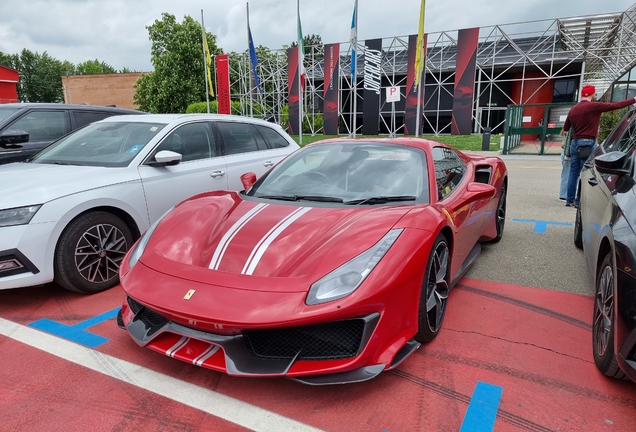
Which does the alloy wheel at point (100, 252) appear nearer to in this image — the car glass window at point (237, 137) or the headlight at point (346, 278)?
the car glass window at point (237, 137)

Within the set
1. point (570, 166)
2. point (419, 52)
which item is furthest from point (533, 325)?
point (419, 52)

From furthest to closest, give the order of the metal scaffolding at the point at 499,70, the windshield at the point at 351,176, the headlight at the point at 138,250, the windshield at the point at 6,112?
1. the metal scaffolding at the point at 499,70
2. the windshield at the point at 6,112
3. the windshield at the point at 351,176
4. the headlight at the point at 138,250

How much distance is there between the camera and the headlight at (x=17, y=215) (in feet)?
10.3

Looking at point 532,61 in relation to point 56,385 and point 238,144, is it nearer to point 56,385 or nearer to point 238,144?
point 238,144

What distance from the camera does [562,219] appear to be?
608cm

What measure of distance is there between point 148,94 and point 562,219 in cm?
3665

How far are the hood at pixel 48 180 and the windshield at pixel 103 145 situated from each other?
177 mm

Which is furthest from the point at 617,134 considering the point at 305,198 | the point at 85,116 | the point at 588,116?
the point at 85,116

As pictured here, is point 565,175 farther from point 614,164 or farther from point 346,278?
point 346,278

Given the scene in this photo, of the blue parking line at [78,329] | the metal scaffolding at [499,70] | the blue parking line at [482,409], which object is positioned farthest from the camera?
the metal scaffolding at [499,70]

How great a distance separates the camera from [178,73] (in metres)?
35.8

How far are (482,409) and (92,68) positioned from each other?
111 m

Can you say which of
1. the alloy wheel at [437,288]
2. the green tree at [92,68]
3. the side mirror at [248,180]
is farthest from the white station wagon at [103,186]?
the green tree at [92,68]

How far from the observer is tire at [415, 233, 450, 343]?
252 centimetres
